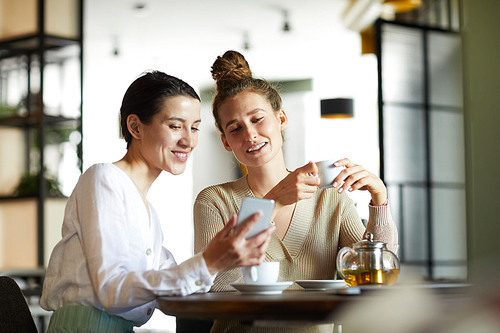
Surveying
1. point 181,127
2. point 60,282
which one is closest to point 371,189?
point 181,127

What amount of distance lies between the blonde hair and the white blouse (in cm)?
61

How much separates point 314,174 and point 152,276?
0.56m

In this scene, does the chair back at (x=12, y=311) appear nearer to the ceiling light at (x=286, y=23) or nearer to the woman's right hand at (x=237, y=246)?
the woman's right hand at (x=237, y=246)

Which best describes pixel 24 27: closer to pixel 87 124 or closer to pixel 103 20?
pixel 103 20

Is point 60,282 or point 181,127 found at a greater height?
point 181,127

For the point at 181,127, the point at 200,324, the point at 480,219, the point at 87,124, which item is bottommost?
the point at 200,324

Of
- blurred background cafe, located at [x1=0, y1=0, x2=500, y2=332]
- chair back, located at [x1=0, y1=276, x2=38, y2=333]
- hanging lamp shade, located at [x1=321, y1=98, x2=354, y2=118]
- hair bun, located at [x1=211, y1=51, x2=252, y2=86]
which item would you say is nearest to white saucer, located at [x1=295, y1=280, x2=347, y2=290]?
blurred background cafe, located at [x1=0, y1=0, x2=500, y2=332]

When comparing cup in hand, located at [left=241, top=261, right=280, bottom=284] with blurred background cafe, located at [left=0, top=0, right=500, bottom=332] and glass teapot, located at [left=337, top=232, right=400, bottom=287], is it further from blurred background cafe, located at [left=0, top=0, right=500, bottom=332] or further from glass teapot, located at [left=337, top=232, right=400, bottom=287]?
blurred background cafe, located at [left=0, top=0, right=500, bottom=332]

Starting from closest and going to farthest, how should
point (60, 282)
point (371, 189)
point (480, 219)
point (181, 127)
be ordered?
point (480, 219), point (60, 282), point (181, 127), point (371, 189)

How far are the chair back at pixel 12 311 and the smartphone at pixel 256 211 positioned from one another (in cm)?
71

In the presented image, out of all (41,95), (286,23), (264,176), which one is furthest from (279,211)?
(286,23)

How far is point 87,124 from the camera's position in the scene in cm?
995

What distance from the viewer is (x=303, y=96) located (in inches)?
384

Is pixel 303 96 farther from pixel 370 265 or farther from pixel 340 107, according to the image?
pixel 370 265
